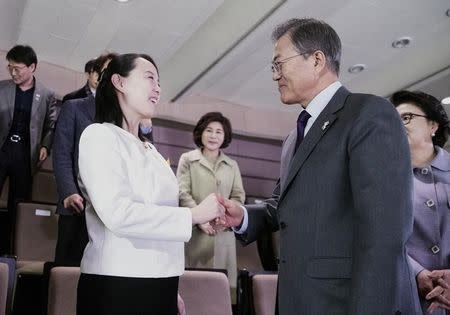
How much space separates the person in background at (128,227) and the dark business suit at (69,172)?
2.22ft

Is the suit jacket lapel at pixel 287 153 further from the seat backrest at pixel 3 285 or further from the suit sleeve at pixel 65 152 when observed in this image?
the suit sleeve at pixel 65 152

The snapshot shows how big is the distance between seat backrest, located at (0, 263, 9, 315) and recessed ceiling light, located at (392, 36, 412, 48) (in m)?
3.32

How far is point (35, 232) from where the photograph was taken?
8.00 ft

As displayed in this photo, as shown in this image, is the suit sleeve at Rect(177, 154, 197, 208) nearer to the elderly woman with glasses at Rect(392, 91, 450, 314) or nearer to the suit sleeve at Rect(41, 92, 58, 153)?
the suit sleeve at Rect(41, 92, 58, 153)

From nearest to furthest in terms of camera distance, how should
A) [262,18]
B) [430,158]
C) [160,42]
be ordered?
1. [430,158]
2. [262,18]
3. [160,42]

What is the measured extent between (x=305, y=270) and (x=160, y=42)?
3.17 meters

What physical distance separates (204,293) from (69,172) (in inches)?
26.8

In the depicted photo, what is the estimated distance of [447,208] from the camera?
1.35 metres

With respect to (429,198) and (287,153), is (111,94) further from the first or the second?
(429,198)

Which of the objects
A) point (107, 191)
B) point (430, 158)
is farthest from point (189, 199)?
point (107, 191)

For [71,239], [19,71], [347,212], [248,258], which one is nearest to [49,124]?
[19,71]

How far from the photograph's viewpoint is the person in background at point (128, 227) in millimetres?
951

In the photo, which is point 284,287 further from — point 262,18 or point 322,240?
point 262,18

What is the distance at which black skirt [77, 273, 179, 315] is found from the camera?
3.11ft
